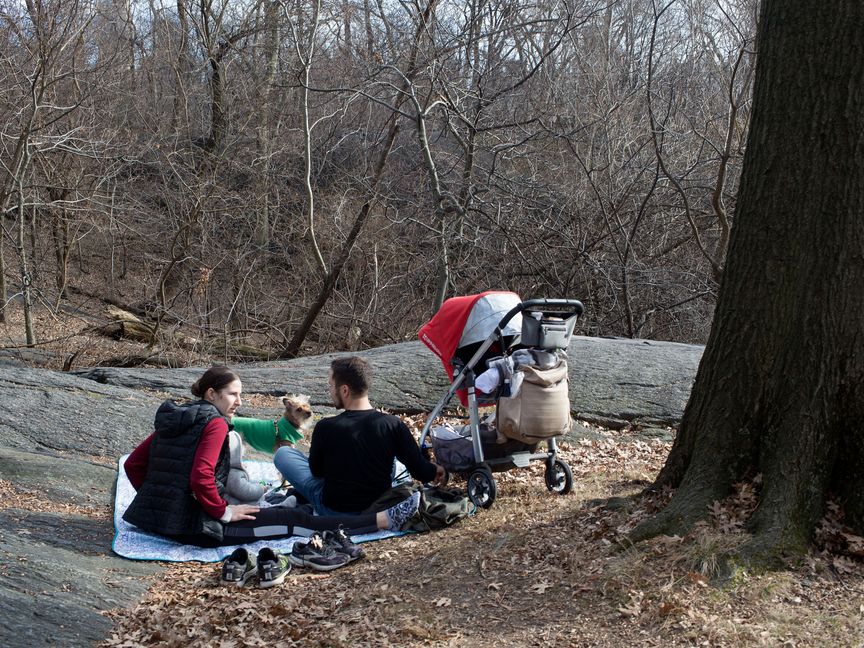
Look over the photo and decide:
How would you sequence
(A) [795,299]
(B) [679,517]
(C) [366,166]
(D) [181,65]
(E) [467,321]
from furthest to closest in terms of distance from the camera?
(D) [181,65], (C) [366,166], (E) [467,321], (B) [679,517], (A) [795,299]

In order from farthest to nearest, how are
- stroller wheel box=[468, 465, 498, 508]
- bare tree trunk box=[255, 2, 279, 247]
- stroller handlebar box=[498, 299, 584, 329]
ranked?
bare tree trunk box=[255, 2, 279, 247], stroller wheel box=[468, 465, 498, 508], stroller handlebar box=[498, 299, 584, 329]

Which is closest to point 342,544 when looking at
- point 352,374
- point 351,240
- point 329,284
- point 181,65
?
point 352,374

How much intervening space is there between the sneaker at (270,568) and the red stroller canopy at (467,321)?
2122mm

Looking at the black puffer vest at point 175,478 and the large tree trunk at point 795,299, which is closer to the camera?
the large tree trunk at point 795,299

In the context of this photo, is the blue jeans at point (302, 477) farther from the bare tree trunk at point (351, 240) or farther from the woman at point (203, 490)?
the bare tree trunk at point (351, 240)

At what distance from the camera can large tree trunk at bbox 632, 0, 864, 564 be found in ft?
14.5

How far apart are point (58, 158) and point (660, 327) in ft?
41.6

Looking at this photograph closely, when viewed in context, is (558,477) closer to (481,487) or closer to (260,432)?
(481,487)

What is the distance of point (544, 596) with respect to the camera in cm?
440

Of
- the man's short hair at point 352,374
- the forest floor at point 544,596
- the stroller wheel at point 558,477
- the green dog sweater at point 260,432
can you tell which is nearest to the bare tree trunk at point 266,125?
the green dog sweater at point 260,432

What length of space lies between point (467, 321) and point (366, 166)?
14333 mm

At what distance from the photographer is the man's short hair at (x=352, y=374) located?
5805mm

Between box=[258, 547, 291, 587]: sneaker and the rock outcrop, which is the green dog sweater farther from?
box=[258, 547, 291, 587]: sneaker

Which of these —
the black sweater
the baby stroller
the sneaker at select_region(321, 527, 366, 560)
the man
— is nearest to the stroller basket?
the baby stroller
